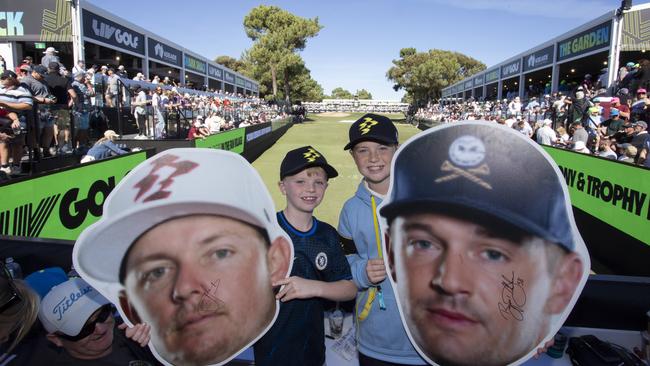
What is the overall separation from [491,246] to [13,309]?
5.72 feet


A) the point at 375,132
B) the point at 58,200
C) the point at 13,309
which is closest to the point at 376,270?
the point at 375,132

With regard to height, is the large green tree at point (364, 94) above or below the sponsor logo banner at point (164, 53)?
above

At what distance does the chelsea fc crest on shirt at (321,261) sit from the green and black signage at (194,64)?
1352 inches

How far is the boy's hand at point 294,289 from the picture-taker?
60.7 inches

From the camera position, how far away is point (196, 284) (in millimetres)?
1328

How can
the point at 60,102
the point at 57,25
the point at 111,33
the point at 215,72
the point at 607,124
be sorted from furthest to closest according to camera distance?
the point at 215,72
the point at 111,33
the point at 57,25
the point at 607,124
the point at 60,102

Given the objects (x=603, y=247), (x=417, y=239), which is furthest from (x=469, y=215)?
(x=603, y=247)

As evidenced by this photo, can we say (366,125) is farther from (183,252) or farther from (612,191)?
(612,191)

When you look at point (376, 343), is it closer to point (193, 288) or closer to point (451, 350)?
point (451, 350)

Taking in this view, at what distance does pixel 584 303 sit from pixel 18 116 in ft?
27.3

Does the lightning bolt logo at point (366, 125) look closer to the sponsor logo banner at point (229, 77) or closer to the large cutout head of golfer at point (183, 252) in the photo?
the large cutout head of golfer at point (183, 252)

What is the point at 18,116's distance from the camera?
7246mm

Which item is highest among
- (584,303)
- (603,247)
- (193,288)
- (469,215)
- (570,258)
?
(469,215)

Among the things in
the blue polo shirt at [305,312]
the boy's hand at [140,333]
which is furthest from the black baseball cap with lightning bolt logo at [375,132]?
the boy's hand at [140,333]
